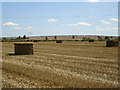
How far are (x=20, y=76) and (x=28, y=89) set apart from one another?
1677 mm

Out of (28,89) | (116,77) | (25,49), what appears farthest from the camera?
(25,49)

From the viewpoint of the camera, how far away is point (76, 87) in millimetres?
6105

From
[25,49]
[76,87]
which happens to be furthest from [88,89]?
[25,49]

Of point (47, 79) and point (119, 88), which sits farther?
point (47, 79)

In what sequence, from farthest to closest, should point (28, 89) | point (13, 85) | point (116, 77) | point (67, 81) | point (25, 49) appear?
point (25, 49), point (116, 77), point (67, 81), point (13, 85), point (28, 89)

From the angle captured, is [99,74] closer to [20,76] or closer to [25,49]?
[20,76]

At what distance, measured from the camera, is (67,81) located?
6758mm

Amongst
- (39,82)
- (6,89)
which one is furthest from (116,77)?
(6,89)

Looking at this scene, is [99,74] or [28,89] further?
[99,74]

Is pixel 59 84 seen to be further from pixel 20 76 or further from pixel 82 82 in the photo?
pixel 20 76

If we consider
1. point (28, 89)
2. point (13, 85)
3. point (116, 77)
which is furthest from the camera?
point (116, 77)

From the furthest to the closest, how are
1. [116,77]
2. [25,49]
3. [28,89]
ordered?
[25,49]
[116,77]
[28,89]

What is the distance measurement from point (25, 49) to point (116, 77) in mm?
9175

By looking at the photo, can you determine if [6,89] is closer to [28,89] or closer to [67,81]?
[28,89]
